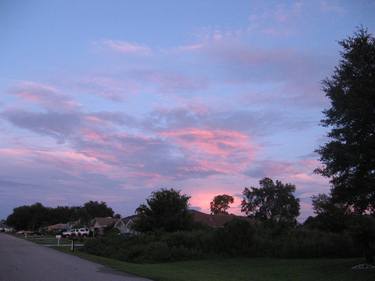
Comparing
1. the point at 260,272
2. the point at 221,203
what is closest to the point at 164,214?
the point at 260,272

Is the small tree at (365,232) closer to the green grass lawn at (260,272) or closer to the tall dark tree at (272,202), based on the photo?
the green grass lawn at (260,272)

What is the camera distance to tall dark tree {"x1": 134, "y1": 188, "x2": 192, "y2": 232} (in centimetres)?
5684

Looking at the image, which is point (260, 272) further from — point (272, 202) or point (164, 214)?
point (272, 202)

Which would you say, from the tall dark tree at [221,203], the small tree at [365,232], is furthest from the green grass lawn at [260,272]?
the tall dark tree at [221,203]

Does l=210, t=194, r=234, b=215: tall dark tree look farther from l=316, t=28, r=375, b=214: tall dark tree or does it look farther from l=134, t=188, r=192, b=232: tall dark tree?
l=316, t=28, r=375, b=214: tall dark tree

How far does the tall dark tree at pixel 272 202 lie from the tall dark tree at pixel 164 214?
116 ft

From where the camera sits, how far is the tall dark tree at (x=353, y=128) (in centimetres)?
2436

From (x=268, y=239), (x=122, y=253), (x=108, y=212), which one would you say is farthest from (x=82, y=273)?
(x=108, y=212)

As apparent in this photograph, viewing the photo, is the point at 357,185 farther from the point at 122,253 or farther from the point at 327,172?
the point at 122,253

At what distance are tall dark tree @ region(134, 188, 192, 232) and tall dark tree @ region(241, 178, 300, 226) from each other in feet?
116

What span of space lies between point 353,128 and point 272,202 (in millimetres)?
67575

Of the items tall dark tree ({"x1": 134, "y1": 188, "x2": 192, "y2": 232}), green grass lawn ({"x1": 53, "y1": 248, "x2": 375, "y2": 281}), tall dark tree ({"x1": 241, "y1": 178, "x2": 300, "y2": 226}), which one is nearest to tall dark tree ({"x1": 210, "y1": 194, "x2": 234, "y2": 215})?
tall dark tree ({"x1": 241, "y1": 178, "x2": 300, "y2": 226})

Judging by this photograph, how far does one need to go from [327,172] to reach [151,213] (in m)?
32.8

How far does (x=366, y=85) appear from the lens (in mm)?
24031
